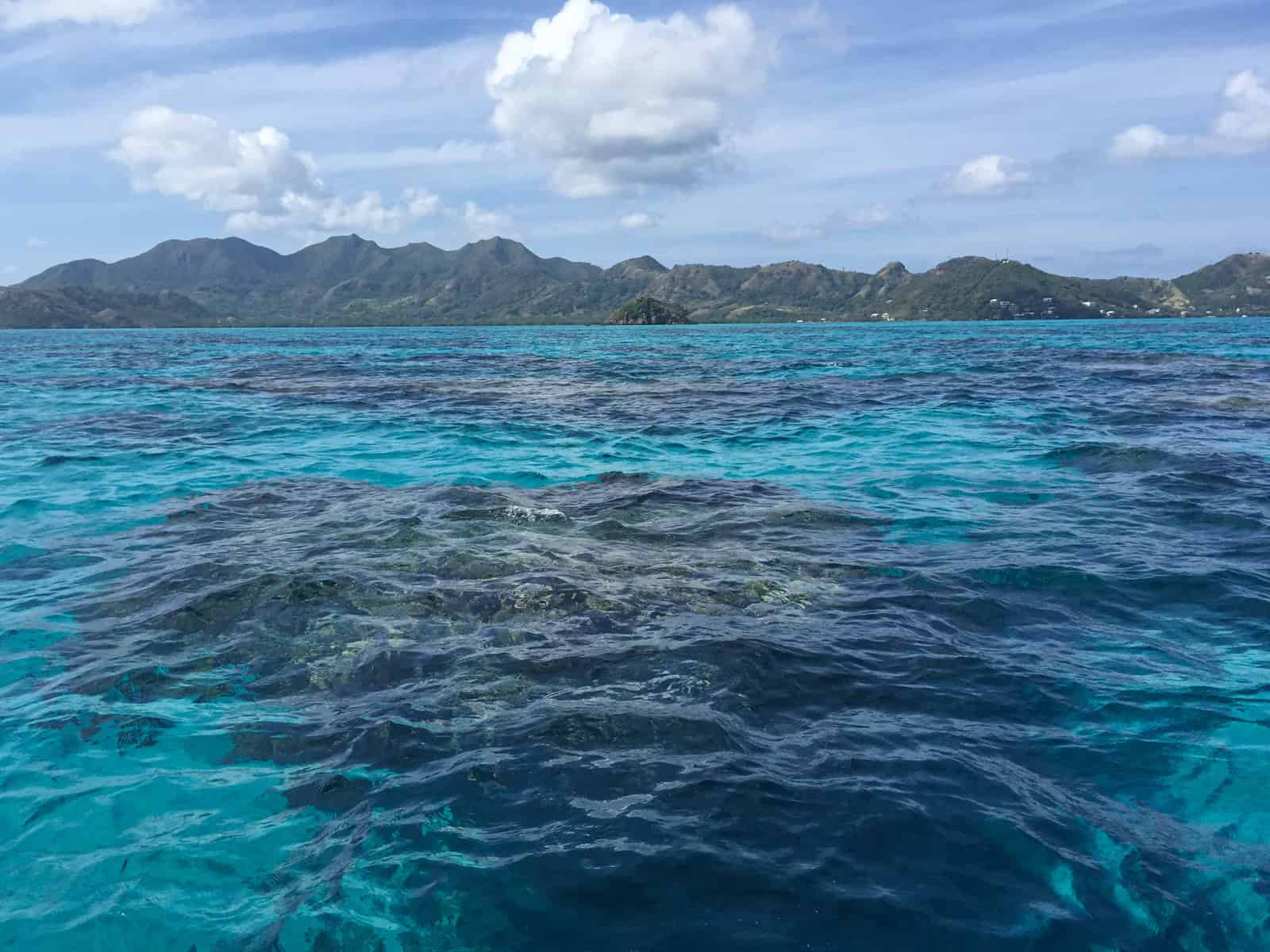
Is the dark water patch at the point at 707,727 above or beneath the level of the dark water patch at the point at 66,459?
beneath

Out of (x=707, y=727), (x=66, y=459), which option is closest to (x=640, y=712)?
(x=707, y=727)

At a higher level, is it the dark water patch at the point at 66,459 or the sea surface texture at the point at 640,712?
the dark water patch at the point at 66,459

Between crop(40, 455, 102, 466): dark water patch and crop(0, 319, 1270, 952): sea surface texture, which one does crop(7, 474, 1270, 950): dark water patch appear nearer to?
crop(0, 319, 1270, 952): sea surface texture

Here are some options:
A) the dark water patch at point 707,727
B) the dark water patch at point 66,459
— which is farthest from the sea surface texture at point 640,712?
the dark water patch at point 66,459

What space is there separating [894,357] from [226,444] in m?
54.8

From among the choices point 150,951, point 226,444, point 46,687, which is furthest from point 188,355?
point 150,951

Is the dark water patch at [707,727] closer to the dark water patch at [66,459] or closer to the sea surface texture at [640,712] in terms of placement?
the sea surface texture at [640,712]

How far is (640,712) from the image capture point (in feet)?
25.2

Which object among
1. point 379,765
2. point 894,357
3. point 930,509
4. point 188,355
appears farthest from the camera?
point 188,355

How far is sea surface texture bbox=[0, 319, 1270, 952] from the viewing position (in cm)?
539

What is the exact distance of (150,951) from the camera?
17.0 feet

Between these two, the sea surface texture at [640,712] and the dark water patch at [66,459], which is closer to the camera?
the sea surface texture at [640,712]

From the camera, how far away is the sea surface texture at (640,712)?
5391 mm

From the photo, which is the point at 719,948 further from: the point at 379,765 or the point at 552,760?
the point at 379,765
